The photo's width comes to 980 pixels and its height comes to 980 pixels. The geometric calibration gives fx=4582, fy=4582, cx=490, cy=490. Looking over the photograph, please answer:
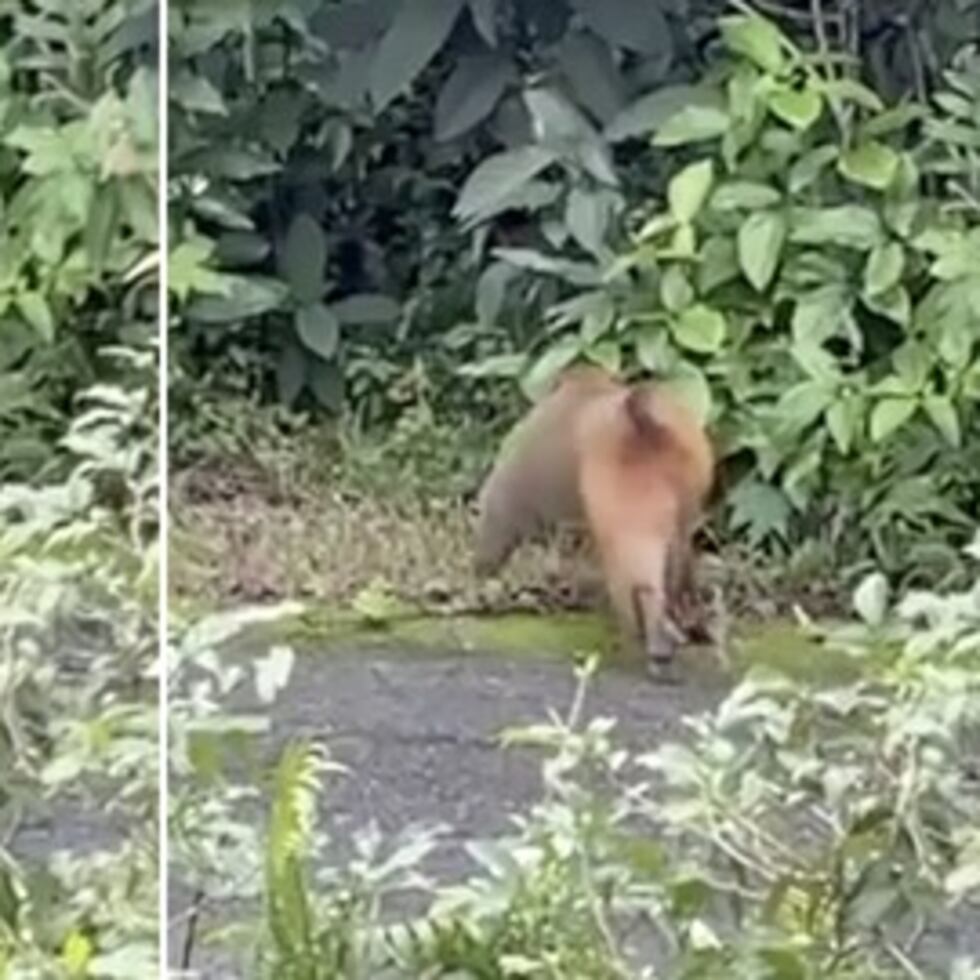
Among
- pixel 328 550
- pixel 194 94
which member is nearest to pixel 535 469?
pixel 328 550

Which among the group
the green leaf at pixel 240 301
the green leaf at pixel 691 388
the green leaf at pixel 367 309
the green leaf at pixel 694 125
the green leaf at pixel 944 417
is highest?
the green leaf at pixel 694 125

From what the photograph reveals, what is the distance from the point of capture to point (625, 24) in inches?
132

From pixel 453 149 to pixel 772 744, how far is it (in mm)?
496

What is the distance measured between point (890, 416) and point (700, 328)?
15cm

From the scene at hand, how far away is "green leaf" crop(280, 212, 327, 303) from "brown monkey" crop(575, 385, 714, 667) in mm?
220

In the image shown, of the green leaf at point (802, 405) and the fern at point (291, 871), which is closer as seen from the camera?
the fern at point (291, 871)

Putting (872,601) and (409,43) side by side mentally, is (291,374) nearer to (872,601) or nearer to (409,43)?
(409,43)

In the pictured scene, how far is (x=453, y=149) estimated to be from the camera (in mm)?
3367

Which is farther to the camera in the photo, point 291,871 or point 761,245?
point 761,245

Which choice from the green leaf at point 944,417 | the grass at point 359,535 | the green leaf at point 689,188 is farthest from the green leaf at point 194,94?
the green leaf at point 944,417

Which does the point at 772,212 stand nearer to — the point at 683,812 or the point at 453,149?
the point at 453,149

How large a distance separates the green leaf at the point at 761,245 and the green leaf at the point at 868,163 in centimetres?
6

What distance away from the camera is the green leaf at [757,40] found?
11.0ft

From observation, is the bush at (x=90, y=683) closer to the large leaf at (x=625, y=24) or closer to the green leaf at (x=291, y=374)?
the green leaf at (x=291, y=374)
